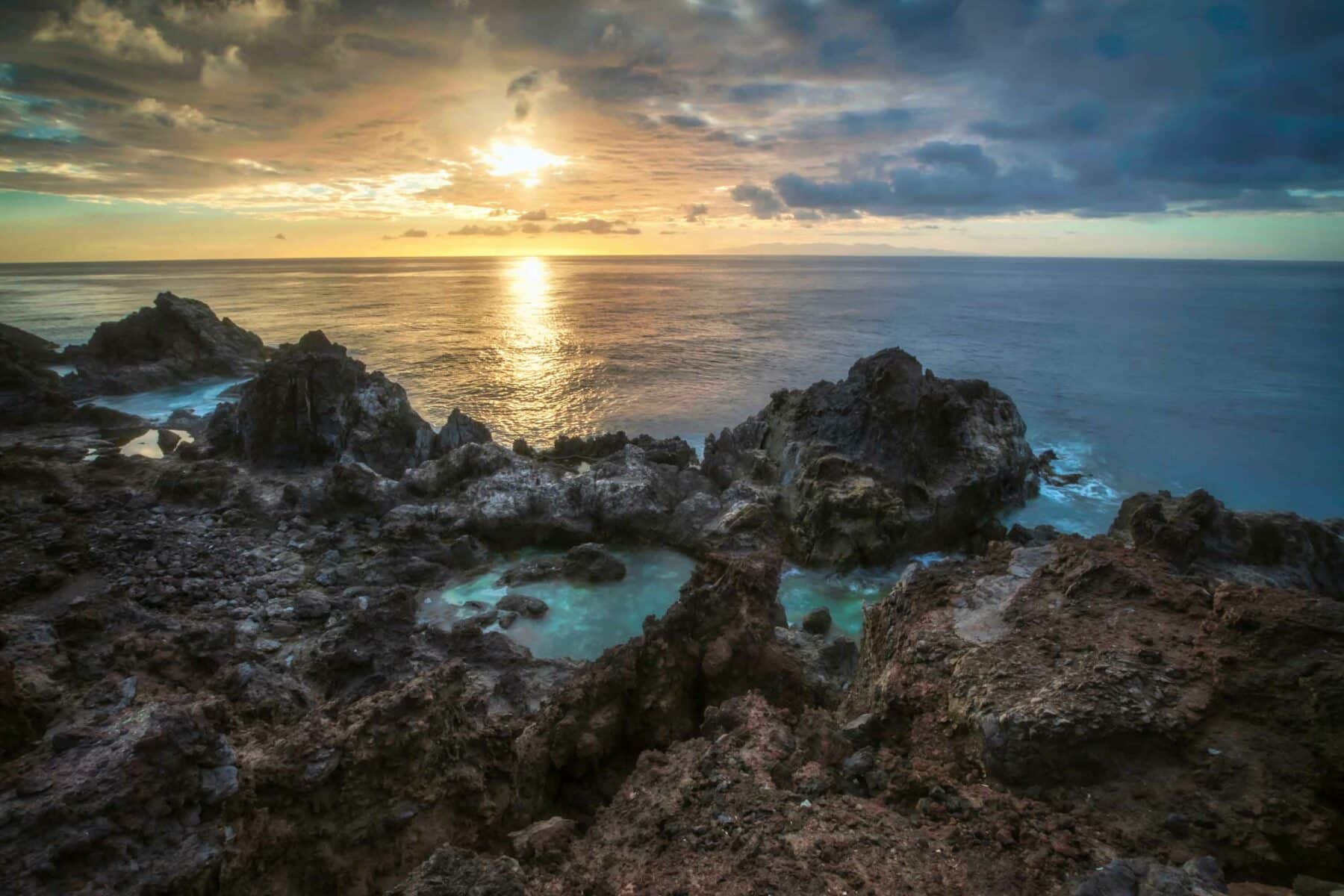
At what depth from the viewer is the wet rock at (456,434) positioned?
23.7 metres

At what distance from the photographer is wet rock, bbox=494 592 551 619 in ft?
48.1

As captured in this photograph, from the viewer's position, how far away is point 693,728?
801 cm

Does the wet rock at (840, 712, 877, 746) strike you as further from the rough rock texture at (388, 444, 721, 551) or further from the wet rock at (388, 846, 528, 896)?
the rough rock texture at (388, 444, 721, 551)

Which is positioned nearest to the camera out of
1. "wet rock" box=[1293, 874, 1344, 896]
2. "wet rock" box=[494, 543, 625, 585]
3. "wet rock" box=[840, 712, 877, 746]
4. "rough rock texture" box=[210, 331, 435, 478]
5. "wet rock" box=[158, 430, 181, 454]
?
"wet rock" box=[1293, 874, 1344, 896]

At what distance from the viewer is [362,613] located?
1182cm

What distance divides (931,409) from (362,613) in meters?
17.3

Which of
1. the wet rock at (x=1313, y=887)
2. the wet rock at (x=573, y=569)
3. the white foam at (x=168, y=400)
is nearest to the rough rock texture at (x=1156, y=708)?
the wet rock at (x=1313, y=887)

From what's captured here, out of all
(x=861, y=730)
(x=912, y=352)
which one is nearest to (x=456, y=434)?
(x=861, y=730)

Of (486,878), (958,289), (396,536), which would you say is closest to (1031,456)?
(396,536)

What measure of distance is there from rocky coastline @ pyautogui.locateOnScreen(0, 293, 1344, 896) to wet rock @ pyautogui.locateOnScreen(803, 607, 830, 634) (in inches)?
2.9

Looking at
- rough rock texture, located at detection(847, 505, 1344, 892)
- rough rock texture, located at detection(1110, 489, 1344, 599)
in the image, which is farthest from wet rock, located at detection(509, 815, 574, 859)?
rough rock texture, located at detection(1110, 489, 1344, 599)

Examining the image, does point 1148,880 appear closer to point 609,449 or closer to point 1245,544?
point 1245,544

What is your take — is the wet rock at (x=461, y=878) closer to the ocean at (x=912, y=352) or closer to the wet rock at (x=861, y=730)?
the wet rock at (x=861, y=730)

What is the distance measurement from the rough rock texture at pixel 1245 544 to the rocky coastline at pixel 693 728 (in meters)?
0.06
